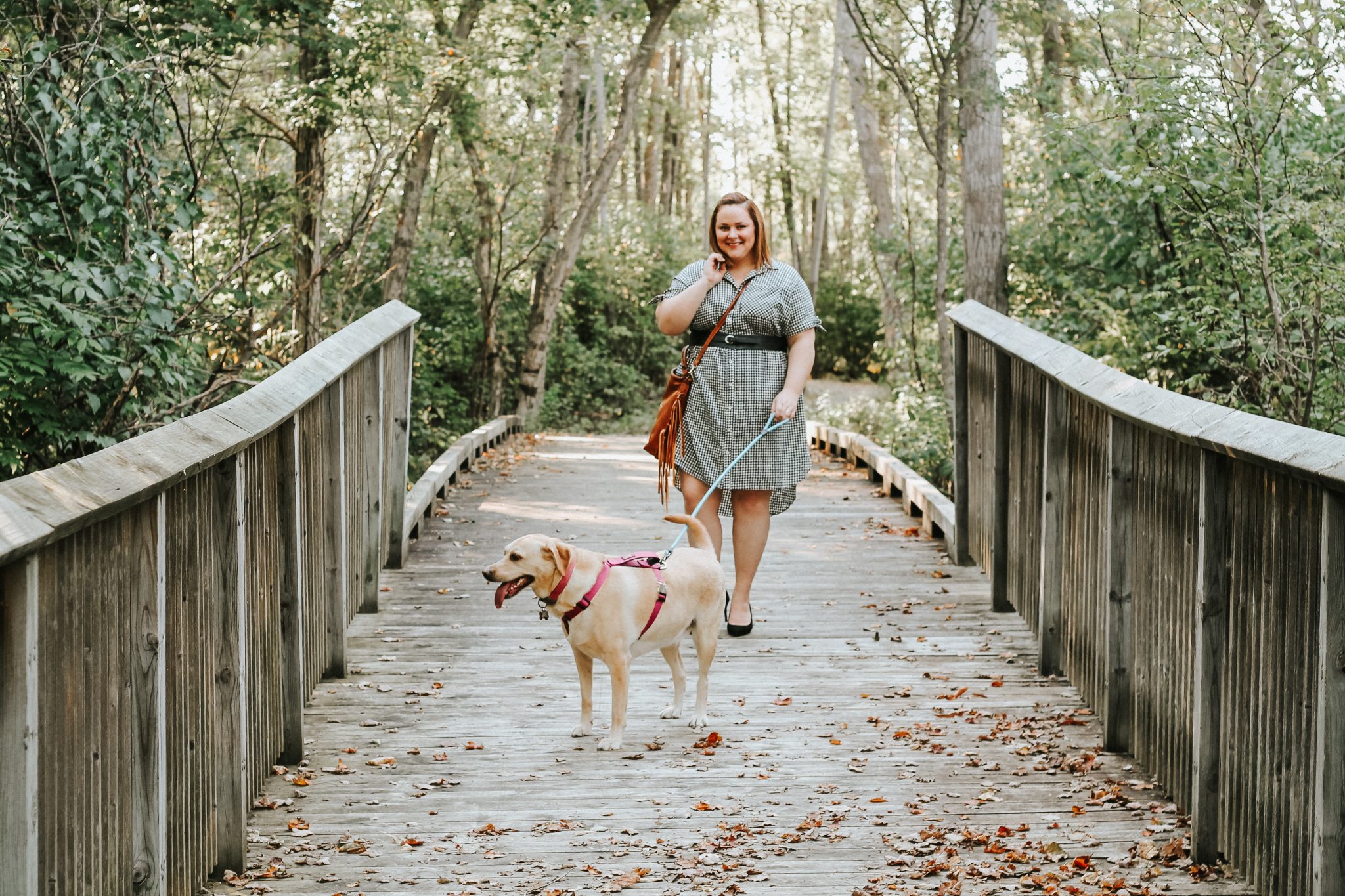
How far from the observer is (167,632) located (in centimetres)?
293

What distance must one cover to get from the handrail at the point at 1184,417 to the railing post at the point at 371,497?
2798mm

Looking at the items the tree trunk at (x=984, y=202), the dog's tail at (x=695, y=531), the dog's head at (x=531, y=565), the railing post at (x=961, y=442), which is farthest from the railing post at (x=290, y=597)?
the tree trunk at (x=984, y=202)

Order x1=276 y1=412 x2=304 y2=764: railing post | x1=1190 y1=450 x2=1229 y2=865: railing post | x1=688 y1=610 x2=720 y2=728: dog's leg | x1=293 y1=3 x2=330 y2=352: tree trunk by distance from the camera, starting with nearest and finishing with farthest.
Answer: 1. x1=1190 y1=450 x2=1229 y2=865: railing post
2. x1=276 y1=412 x2=304 y2=764: railing post
3. x1=688 y1=610 x2=720 y2=728: dog's leg
4. x1=293 y1=3 x2=330 y2=352: tree trunk

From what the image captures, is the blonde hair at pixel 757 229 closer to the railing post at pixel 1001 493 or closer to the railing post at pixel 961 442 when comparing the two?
the railing post at pixel 1001 493

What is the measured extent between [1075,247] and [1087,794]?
30.8 feet

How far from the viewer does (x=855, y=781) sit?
4.14 m

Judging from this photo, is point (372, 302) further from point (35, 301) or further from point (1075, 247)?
point (35, 301)

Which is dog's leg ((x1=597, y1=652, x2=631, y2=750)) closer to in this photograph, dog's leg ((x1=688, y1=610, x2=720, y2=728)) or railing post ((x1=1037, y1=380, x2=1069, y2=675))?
dog's leg ((x1=688, y1=610, x2=720, y2=728))

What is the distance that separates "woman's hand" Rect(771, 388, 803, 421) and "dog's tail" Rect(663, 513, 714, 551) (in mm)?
646

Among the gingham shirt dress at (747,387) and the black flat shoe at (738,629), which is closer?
the gingham shirt dress at (747,387)

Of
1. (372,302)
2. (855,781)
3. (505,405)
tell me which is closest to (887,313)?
(505,405)

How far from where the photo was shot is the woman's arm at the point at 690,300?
18.1ft

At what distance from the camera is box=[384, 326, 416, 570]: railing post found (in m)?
6.91

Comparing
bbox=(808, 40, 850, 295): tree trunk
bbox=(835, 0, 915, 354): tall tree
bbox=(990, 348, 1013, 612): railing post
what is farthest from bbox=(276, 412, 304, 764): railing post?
bbox=(808, 40, 850, 295): tree trunk
